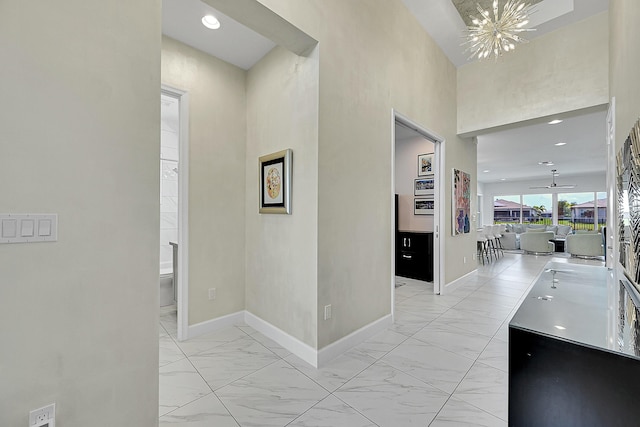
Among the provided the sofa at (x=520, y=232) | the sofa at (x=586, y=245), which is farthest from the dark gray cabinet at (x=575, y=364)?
the sofa at (x=520, y=232)

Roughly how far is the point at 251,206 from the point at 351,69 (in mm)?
1737

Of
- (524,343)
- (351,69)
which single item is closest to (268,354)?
(524,343)

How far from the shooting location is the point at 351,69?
2498 millimetres

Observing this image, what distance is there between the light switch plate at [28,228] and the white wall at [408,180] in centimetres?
517

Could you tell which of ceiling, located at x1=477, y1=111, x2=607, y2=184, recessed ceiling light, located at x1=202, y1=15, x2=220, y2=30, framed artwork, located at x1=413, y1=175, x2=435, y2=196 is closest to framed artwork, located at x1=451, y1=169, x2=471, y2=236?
framed artwork, located at x1=413, y1=175, x2=435, y2=196

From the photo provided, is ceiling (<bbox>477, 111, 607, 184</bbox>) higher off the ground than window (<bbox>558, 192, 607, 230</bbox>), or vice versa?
ceiling (<bbox>477, 111, 607, 184</bbox>)

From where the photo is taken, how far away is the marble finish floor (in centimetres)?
166

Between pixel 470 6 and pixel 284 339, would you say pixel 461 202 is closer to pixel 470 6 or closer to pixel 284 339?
pixel 470 6

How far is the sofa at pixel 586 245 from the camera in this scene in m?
7.37

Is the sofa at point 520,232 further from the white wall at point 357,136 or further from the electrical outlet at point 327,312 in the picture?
the electrical outlet at point 327,312

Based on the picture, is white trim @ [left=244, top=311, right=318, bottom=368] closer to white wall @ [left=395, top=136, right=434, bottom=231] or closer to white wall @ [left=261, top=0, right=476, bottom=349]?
white wall @ [left=261, top=0, right=476, bottom=349]

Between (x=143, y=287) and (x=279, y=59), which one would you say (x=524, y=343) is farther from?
(x=279, y=59)

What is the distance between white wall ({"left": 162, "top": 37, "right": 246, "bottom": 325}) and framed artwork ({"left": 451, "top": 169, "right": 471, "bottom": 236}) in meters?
3.29

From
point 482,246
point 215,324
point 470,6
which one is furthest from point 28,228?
point 482,246
